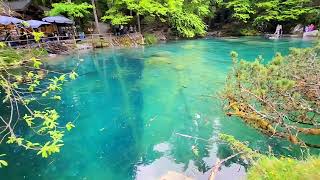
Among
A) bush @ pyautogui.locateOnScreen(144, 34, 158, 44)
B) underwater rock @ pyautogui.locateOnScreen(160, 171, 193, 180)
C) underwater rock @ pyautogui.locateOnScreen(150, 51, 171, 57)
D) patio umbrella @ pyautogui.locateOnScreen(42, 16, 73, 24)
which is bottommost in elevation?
underwater rock @ pyautogui.locateOnScreen(160, 171, 193, 180)

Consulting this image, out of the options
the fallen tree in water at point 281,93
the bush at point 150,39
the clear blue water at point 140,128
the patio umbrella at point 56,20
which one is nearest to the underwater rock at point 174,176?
the clear blue water at point 140,128

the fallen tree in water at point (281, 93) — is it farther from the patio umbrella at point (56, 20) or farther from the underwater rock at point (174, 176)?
the patio umbrella at point (56, 20)

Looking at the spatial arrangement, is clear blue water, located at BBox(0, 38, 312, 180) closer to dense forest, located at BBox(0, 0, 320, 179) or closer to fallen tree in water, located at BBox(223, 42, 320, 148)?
dense forest, located at BBox(0, 0, 320, 179)

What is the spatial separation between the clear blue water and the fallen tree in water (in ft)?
3.52

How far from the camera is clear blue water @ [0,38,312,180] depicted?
6406mm

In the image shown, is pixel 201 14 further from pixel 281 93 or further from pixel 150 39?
pixel 281 93

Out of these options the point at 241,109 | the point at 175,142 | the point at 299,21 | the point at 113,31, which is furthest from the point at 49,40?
the point at 299,21

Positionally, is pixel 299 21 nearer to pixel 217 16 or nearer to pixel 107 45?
pixel 217 16

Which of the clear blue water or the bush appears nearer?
the clear blue water

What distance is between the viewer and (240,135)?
761 centimetres

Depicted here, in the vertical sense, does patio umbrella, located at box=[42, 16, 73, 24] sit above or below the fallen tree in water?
above

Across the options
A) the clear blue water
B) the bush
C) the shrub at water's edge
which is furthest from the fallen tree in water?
the bush

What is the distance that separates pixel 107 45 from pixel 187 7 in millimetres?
10115

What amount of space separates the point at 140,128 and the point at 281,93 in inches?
175
